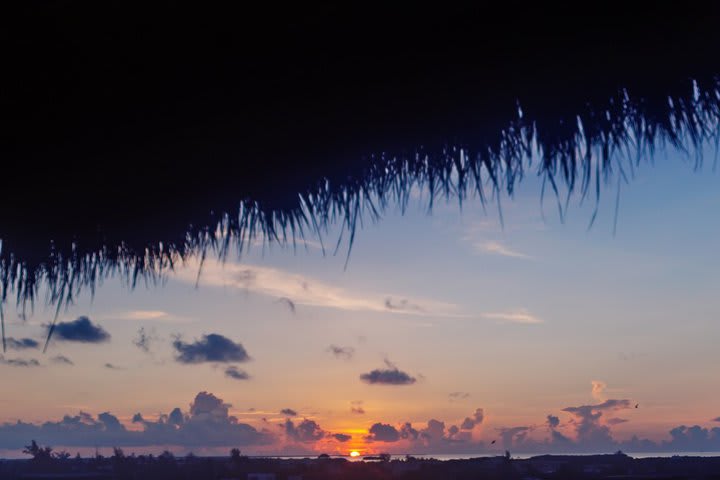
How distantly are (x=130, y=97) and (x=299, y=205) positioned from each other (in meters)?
0.54

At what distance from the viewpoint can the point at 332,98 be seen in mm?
1315

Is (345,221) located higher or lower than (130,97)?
lower

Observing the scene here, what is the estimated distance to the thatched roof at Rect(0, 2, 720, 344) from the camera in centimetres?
117

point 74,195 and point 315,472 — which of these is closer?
point 74,195

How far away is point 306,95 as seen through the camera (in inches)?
51.6

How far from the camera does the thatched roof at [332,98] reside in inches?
46.0

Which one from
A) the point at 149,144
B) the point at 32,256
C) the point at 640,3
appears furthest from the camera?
the point at 32,256

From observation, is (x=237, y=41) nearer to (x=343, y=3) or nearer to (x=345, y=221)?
(x=343, y=3)

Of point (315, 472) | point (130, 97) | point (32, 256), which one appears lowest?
point (315, 472)

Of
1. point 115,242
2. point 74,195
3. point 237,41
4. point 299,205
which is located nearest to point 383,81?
point 237,41

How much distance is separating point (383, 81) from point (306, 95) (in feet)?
0.48

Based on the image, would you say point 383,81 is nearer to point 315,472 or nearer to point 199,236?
point 199,236

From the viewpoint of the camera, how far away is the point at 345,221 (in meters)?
1.71

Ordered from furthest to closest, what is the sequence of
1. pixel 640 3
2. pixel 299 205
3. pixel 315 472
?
pixel 315 472 < pixel 299 205 < pixel 640 3
